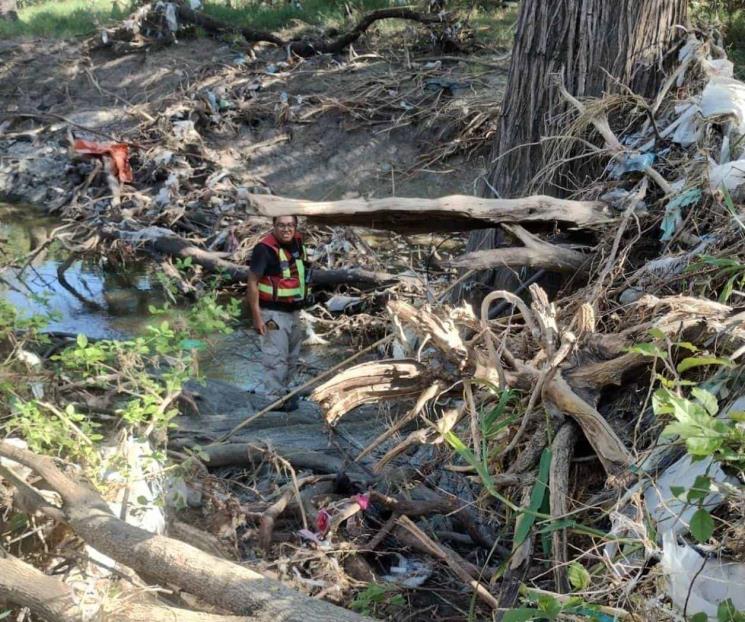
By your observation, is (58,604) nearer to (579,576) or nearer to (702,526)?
(579,576)

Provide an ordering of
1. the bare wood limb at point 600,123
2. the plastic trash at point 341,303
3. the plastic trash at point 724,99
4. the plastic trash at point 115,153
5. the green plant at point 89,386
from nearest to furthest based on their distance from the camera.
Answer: the green plant at point 89,386 → the plastic trash at point 724,99 → the bare wood limb at point 600,123 → the plastic trash at point 341,303 → the plastic trash at point 115,153

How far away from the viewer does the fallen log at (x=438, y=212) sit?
4.11 m

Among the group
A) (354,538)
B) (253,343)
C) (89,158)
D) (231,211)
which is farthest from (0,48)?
(354,538)

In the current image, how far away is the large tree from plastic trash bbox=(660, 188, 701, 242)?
1.00m

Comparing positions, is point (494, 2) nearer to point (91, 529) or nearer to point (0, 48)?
point (0, 48)

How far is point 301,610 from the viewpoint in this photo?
271 centimetres

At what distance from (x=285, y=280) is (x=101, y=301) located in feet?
11.6

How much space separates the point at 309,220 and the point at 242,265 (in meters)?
4.85

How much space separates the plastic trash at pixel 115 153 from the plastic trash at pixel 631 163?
27.3 feet

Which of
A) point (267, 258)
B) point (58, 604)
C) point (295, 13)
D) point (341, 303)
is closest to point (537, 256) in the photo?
point (267, 258)

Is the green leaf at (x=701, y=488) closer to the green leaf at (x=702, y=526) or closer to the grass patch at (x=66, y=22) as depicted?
the green leaf at (x=702, y=526)

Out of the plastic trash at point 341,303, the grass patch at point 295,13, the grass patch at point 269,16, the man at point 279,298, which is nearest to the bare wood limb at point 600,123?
the man at point 279,298

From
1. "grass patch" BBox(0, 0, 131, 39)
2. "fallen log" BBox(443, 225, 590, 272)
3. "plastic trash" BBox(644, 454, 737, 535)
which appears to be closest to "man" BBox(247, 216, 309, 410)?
"fallen log" BBox(443, 225, 590, 272)

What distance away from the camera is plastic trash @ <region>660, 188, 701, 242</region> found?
4.25 m
